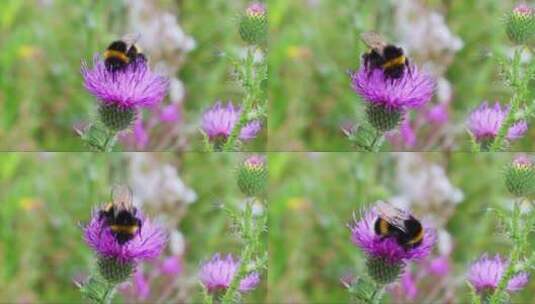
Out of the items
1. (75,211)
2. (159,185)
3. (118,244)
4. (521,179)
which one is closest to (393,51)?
(521,179)

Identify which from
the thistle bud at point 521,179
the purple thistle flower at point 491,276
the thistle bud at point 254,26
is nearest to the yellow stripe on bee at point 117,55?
the thistle bud at point 254,26

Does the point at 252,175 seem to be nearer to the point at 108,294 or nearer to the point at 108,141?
the point at 108,141

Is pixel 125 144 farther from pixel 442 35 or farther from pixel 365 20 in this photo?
pixel 442 35

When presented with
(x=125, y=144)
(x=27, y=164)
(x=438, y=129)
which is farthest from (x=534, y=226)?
(x=27, y=164)

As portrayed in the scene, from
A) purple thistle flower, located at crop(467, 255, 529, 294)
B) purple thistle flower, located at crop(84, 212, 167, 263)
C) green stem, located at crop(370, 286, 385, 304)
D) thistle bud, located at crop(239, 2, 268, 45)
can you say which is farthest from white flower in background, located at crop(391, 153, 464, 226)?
purple thistle flower, located at crop(84, 212, 167, 263)

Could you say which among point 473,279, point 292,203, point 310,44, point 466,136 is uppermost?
point 310,44

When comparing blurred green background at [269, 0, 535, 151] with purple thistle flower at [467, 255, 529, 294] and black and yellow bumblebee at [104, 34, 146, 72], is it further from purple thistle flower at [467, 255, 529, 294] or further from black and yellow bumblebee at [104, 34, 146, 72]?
black and yellow bumblebee at [104, 34, 146, 72]
